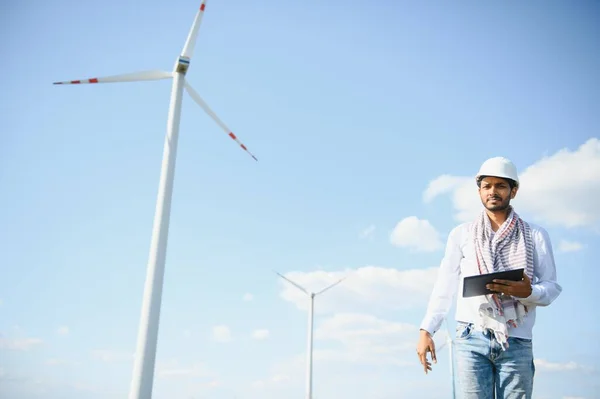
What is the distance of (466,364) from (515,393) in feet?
Result: 1.88

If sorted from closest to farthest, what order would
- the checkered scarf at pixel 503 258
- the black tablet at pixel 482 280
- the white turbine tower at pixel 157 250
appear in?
1. the black tablet at pixel 482 280
2. the checkered scarf at pixel 503 258
3. the white turbine tower at pixel 157 250

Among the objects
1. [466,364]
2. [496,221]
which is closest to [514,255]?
[496,221]

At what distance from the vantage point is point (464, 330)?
234 inches

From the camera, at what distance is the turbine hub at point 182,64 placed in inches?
976

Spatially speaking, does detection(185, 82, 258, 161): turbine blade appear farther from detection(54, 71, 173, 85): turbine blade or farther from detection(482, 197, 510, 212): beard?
detection(482, 197, 510, 212): beard

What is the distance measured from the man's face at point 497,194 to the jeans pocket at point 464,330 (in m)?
1.35

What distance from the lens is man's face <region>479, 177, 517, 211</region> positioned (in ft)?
20.0

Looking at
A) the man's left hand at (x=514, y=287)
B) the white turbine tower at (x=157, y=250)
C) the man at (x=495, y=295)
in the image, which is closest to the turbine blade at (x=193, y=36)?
the white turbine tower at (x=157, y=250)

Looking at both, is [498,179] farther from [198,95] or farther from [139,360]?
[198,95]

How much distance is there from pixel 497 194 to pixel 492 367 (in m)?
1.91

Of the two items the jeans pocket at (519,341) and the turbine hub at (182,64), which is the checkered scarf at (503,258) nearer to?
the jeans pocket at (519,341)

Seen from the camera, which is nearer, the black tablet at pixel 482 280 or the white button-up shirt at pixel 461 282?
the black tablet at pixel 482 280

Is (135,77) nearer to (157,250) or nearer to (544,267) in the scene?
(157,250)

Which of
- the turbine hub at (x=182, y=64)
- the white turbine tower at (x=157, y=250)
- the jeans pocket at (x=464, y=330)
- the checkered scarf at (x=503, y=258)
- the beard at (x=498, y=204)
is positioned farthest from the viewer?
the turbine hub at (x=182, y=64)
